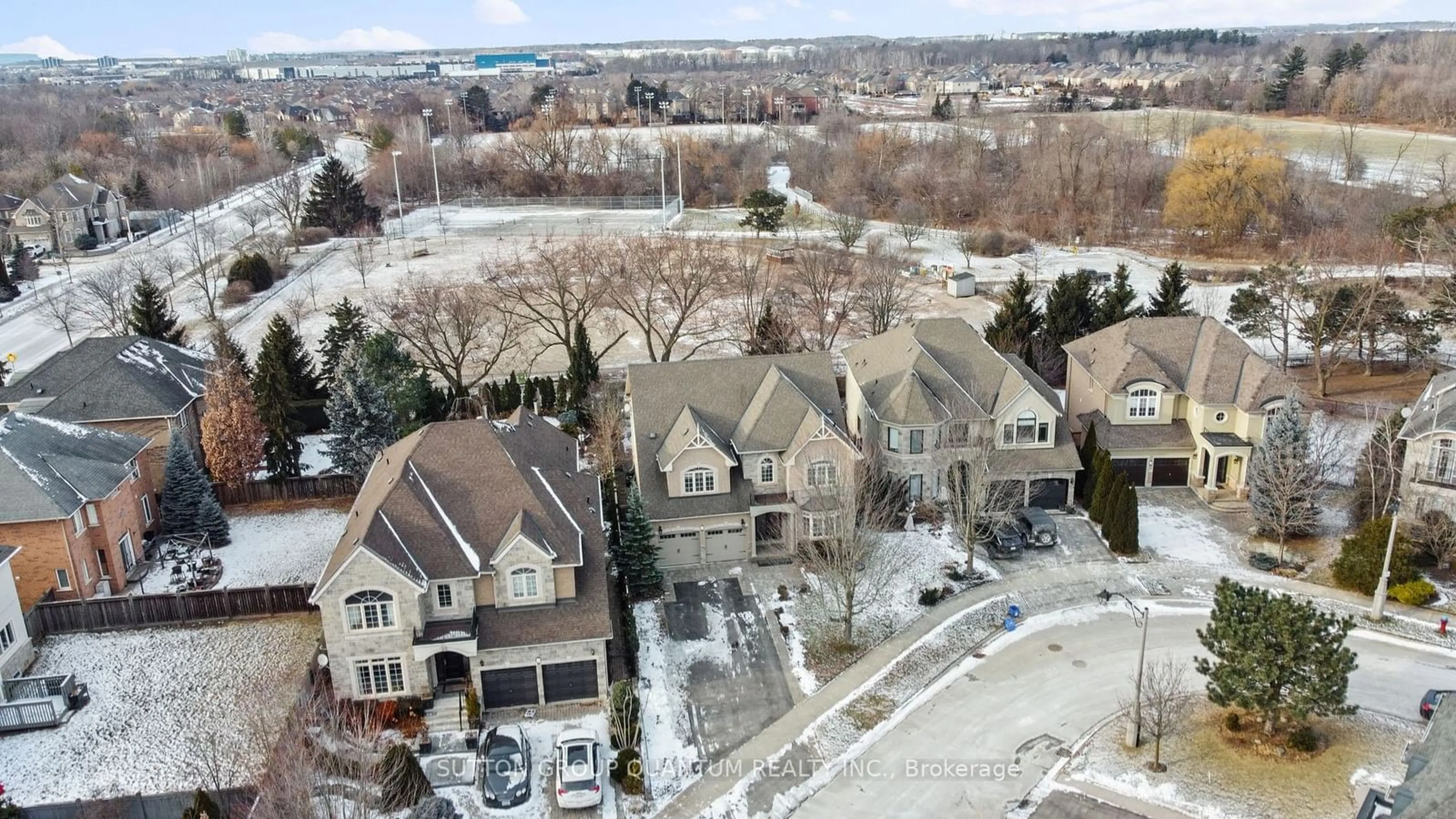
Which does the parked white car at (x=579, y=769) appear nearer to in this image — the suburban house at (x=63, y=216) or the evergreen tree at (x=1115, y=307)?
the evergreen tree at (x=1115, y=307)

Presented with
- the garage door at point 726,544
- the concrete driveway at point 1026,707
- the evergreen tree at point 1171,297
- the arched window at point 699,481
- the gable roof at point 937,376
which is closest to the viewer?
the concrete driveway at point 1026,707

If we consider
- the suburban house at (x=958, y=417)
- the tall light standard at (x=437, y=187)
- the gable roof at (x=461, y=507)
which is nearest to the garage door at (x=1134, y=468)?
the suburban house at (x=958, y=417)

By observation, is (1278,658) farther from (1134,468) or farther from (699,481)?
(699,481)

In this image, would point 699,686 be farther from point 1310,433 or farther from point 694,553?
point 1310,433

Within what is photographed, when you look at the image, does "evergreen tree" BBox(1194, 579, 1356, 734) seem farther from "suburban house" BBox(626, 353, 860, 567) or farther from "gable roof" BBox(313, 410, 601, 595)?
"gable roof" BBox(313, 410, 601, 595)

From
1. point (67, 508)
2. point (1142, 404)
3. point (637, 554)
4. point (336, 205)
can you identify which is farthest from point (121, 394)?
point (336, 205)
